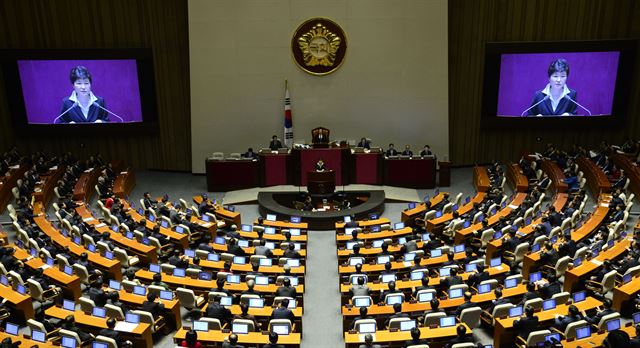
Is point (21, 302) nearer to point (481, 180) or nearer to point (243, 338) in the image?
point (243, 338)

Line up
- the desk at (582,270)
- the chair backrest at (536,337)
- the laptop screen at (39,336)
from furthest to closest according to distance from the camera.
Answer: the desk at (582,270)
the laptop screen at (39,336)
the chair backrest at (536,337)

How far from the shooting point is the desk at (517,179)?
20031 mm

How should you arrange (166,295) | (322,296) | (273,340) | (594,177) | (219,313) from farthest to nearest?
(594,177), (322,296), (166,295), (219,313), (273,340)

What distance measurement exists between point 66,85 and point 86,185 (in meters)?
5.11

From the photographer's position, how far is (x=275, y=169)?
73.5ft

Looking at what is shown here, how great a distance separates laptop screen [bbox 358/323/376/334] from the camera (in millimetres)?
11180

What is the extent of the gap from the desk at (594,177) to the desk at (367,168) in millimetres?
7016

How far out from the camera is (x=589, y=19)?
23531mm

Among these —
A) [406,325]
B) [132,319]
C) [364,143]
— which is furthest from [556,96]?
[132,319]

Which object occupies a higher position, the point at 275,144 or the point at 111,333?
the point at 275,144

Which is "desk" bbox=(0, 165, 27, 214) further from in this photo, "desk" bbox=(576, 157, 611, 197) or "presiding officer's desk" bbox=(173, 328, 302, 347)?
"desk" bbox=(576, 157, 611, 197)

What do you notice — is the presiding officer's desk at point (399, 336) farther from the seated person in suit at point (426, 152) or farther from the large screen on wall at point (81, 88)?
the large screen on wall at point (81, 88)

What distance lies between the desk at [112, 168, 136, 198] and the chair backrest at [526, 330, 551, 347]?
567 inches

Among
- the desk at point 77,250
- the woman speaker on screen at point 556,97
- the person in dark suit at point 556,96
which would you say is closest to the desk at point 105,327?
the desk at point 77,250
